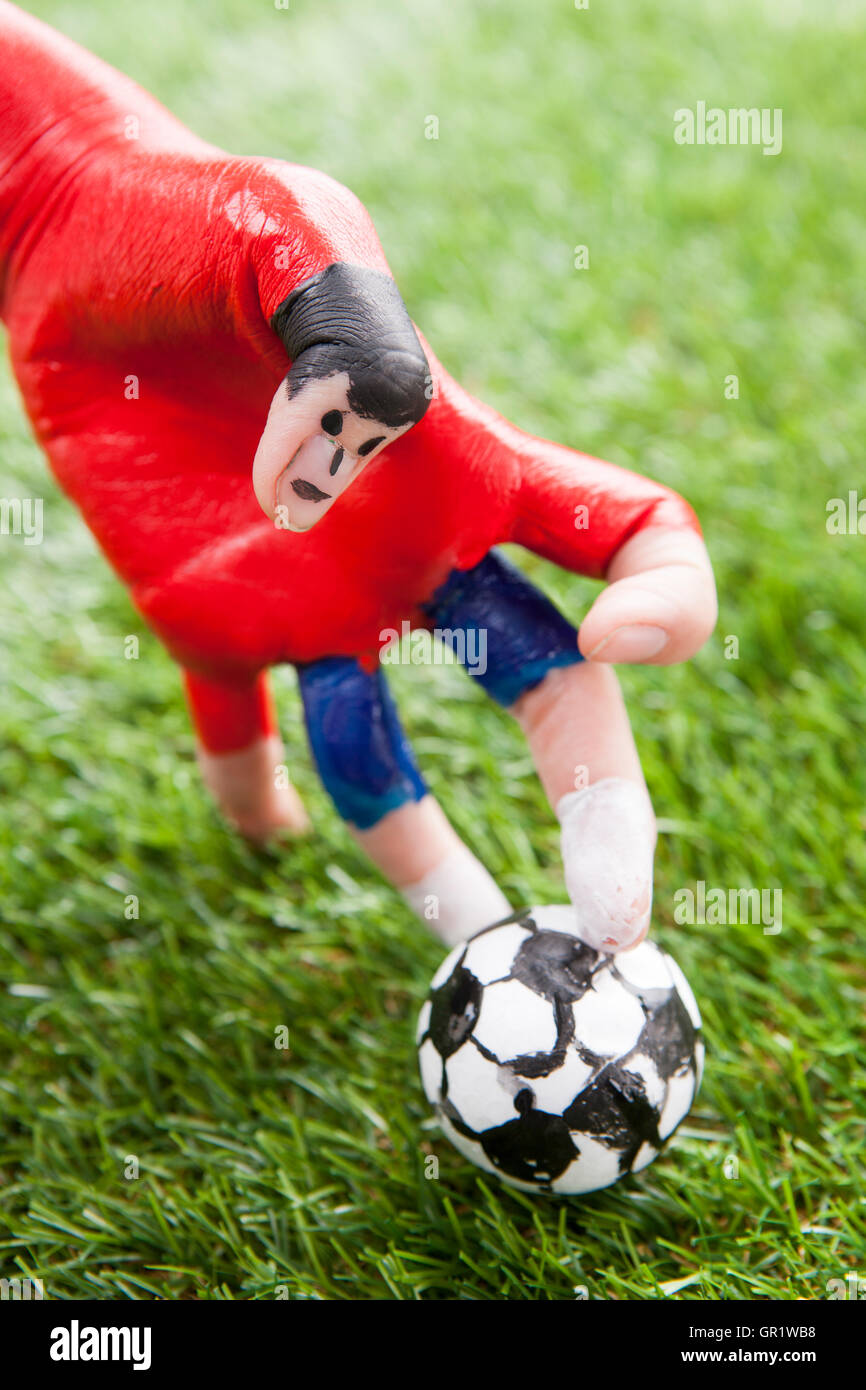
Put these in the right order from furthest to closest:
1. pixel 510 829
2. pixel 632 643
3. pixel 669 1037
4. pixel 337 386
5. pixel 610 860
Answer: pixel 510 829, pixel 669 1037, pixel 610 860, pixel 632 643, pixel 337 386

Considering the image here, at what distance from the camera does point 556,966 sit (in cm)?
146

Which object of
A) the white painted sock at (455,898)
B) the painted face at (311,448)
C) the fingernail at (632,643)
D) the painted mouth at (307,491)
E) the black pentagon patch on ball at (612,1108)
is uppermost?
the painted face at (311,448)

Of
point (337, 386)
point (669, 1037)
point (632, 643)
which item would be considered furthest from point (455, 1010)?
point (337, 386)

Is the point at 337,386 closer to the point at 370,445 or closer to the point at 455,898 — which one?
the point at 370,445

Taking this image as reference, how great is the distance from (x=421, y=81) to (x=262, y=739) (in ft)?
10.6

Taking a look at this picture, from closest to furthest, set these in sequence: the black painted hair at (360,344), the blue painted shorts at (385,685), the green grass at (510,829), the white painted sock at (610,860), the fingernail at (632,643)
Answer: the black painted hair at (360,344) → the fingernail at (632,643) → the white painted sock at (610,860) → the blue painted shorts at (385,685) → the green grass at (510,829)

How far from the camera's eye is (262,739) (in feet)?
6.40

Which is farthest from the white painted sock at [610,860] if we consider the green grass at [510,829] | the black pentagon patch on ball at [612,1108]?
the green grass at [510,829]

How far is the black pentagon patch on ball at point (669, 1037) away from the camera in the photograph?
1448mm

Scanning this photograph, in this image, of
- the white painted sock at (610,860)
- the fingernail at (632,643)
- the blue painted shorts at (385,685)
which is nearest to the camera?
the fingernail at (632,643)

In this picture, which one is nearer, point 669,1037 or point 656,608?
point 656,608

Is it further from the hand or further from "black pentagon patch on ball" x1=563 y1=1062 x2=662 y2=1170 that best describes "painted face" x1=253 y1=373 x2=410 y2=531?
"black pentagon patch on ball" x1=563 y1=1062 x2=662 y2=1170

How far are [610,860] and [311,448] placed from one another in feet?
1.94

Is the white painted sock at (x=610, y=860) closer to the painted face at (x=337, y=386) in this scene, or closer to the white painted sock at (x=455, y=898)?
the white painted sock at (x=455, y=898)
